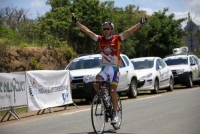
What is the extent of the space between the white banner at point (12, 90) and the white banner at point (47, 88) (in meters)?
0.30

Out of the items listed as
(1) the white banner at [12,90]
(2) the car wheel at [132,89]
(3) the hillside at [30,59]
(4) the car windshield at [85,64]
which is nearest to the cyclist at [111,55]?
(1) the white banner at [12,90]

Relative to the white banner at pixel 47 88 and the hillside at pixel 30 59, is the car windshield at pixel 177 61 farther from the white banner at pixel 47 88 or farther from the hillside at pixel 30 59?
the white banner at pixel 47 88

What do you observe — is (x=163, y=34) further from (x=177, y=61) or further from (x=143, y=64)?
(x=143, y=64)

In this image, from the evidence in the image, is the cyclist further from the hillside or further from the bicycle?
the hillside

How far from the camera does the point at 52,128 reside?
10.1 metres

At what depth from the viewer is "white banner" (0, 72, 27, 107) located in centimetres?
1281

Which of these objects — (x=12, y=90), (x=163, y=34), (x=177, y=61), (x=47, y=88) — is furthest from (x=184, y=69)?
(x=163, y=34)

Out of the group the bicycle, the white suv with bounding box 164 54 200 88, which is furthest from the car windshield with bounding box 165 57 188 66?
the bicycle

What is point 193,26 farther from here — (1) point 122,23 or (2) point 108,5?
(2) point 108,5

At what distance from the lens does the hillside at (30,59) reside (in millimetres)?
23484

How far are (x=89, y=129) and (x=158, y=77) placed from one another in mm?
12856

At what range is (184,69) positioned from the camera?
25.5m

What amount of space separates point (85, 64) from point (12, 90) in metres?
5.01

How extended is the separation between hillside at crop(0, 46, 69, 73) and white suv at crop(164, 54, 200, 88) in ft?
21.8
